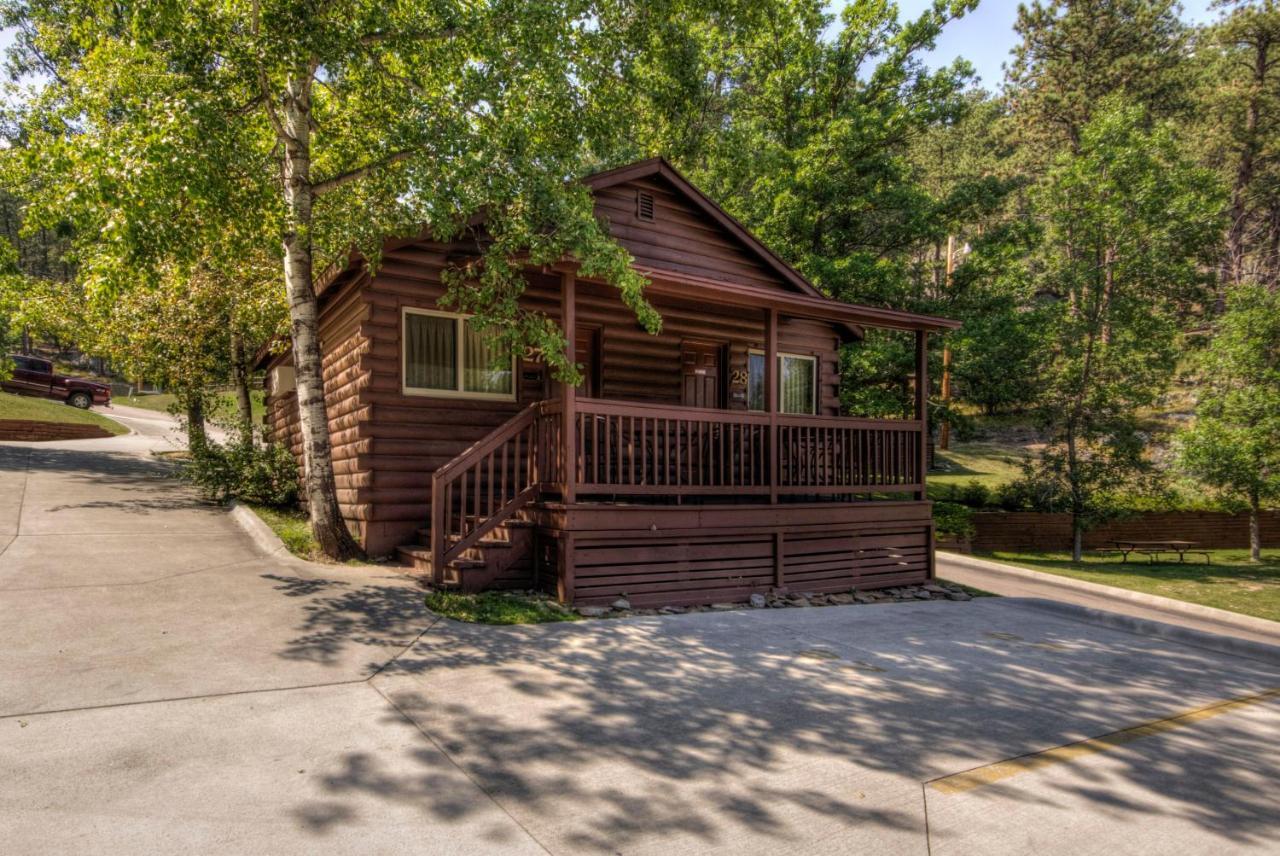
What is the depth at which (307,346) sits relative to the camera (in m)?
8.45

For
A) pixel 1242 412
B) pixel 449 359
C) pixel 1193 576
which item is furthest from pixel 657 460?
pixel 1242 412

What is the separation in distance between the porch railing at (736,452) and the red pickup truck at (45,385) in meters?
29.3

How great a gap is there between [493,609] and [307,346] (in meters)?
3.95

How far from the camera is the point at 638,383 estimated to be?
11289 millimetres

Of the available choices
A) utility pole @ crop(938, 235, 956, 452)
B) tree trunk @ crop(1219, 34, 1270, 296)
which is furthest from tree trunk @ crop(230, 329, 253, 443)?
tree trunk @ crop(1219, 34, 1270, 296)

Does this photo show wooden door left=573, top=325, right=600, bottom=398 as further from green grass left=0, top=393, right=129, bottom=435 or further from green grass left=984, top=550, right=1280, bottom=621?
green grass left=0, top=393, right=129, bottom=435

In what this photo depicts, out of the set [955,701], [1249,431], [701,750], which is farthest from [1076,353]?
[701,750]

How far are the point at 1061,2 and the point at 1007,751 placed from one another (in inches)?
1433

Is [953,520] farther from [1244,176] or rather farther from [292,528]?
[1244,176]

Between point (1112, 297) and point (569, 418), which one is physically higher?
point (1112, 297)

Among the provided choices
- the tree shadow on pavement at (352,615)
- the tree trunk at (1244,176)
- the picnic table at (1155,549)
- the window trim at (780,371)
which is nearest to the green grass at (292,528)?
the tree shadow on pavement at (352,615)

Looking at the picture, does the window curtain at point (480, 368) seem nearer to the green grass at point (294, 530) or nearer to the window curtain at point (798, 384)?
the green grass at point (294, 530)

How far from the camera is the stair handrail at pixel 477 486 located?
745cm

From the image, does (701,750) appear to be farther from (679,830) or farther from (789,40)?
(789,40)
